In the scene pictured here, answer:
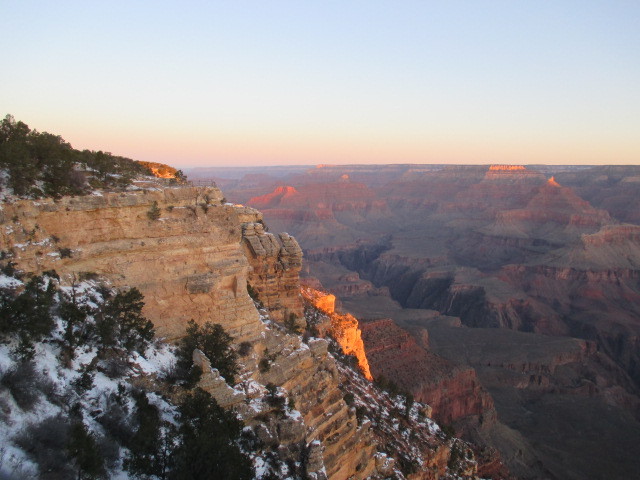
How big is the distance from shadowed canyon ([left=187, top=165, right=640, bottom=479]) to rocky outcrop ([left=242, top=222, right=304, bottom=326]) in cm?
1103

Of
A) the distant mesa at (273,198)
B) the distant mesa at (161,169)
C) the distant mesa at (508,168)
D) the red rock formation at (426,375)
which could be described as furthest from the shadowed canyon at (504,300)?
the distant mesa at (161,169)

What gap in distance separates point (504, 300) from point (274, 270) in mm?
76972

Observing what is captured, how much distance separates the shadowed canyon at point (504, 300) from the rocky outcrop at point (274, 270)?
36.2 ft

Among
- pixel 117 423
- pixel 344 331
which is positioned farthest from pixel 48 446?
pixel 344 331

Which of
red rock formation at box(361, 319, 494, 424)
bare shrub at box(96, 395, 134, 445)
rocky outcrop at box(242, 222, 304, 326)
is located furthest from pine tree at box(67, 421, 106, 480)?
red rock formation at box(361, 319, 494, 424)

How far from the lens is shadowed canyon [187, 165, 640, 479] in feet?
131

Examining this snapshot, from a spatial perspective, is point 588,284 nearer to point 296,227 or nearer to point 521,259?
point 521,259

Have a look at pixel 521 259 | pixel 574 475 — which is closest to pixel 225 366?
pixel 574 475

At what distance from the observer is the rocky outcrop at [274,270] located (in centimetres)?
1873

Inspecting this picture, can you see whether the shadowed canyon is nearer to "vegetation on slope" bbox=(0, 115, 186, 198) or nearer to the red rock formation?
the red rock formation

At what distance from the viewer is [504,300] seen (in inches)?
3393

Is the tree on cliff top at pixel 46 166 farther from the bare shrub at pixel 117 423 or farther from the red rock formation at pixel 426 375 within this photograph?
the red rock formation at pixel 426 375

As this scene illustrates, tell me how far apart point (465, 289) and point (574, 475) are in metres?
60.9

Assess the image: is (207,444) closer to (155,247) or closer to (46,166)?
(155,247)
